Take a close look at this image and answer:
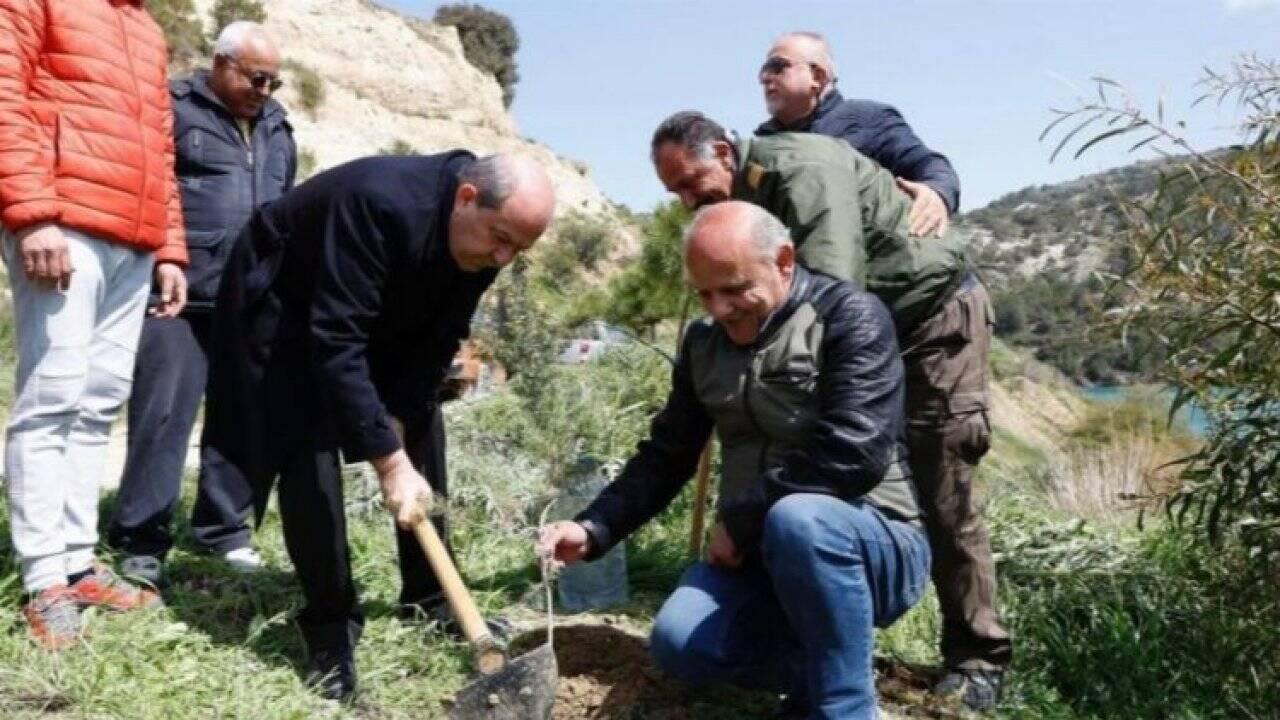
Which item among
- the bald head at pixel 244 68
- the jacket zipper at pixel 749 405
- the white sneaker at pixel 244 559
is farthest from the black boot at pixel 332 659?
the bald head at pixel 244 68

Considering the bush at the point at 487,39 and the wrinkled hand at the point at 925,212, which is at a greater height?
the bush at the point at 487,39

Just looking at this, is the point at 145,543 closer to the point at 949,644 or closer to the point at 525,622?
the point at 525,622

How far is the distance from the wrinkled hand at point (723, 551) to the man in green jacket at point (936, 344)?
2.34ft

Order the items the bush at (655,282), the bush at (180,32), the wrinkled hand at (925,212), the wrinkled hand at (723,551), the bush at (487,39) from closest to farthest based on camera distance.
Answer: the wrinkled hand at (723,551)
the wrinkled hand at (925,212)
the bush at (655,282)
the bush at (180,32)
the bush at (487,39)

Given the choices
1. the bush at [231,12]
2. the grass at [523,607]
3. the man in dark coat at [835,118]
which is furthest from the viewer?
the bush at [231,12]

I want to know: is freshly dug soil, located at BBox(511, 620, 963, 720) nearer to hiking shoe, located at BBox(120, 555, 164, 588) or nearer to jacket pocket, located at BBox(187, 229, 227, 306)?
hiking shoe, located at BBox(120, 555, 164, 588)

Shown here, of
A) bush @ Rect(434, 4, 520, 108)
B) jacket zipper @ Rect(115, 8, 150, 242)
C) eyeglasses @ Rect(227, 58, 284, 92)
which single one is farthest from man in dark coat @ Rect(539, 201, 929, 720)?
bush @ Rect(434, 4, 520, 108)

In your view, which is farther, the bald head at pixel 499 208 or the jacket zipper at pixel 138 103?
the jacket zipper at pixel 138 103

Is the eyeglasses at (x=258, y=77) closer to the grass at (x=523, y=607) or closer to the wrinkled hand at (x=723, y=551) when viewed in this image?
the grass at (x=523, y=607)

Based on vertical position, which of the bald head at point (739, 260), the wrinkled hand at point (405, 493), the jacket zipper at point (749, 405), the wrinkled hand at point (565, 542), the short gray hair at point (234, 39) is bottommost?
the wrinkled hand at point (565, 542)

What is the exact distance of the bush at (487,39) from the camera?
44656 mm

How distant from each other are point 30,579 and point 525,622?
55.5 inches

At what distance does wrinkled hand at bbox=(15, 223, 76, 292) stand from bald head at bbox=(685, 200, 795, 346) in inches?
61.8

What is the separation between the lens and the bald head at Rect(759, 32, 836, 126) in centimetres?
381
